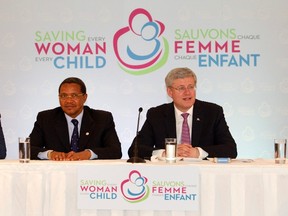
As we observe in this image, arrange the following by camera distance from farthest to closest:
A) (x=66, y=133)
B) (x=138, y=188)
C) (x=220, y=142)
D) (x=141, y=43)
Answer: (x=141, y=43) → (x=66, y=133) → (x=220, y=142) → (x=138, y=188)

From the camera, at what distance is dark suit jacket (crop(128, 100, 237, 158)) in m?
4.32

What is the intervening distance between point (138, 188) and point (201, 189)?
14.2 inches

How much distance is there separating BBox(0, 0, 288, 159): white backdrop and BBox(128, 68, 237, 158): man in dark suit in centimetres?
200

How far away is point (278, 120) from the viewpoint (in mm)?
6395

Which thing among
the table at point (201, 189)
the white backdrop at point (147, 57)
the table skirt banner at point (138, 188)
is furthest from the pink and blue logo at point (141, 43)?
the table skirt banner at point (138, 188)

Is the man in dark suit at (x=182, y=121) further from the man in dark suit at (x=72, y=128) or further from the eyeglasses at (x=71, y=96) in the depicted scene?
the eyeglasses at (x=71, y=96)

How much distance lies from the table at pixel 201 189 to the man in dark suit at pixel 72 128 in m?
1.01

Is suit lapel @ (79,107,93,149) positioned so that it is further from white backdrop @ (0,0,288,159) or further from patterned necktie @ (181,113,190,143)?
white backdrop @ (0,0,288,159)

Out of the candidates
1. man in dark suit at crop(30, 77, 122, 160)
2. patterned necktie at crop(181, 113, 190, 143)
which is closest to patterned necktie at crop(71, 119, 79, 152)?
man in dark suit at crop(30, 77, 122, 160)

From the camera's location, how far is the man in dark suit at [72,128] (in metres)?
4.40

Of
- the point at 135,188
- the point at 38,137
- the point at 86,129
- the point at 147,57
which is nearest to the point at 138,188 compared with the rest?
the point at 135,188

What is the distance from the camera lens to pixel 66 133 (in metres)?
4.44

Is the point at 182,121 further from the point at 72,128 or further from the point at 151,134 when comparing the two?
the point at 72,128

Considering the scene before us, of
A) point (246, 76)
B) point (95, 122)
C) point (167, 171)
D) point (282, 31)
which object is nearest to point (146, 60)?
point (246, 76)
